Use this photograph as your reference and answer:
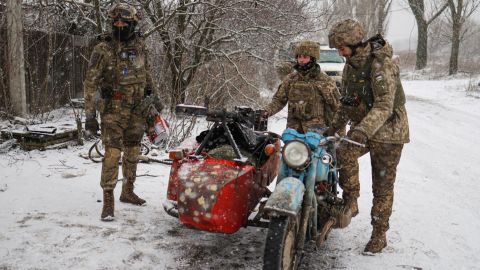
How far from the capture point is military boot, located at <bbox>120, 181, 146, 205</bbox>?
15.8 feet

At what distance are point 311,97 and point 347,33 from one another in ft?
4.15

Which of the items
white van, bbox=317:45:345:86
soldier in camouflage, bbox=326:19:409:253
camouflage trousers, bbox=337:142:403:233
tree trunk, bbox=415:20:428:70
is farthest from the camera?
tree trunk, bbox=415:20:428:70

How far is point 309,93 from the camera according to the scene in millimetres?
4766

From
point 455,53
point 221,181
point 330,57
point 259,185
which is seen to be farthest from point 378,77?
point 455,53

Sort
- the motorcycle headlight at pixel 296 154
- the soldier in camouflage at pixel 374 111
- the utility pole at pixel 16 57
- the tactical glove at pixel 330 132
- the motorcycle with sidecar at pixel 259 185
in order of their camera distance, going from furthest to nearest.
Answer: the utility pole at pixel 16 57, the tactical glove at pixel 330 132, the soldier in camouflage at pixel 374 111, the motorcycle headlight at pixel 296 154, the motorcycle with sidecar at pixel 259 185

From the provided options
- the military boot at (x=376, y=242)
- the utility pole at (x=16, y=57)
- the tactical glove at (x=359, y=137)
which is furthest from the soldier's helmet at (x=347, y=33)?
the utility pole at (x=16, y=57)

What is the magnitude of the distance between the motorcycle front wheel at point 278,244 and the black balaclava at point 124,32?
2473 millimetres

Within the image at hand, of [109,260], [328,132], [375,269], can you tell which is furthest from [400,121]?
[109,260]

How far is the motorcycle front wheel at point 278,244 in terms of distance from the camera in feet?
9.16

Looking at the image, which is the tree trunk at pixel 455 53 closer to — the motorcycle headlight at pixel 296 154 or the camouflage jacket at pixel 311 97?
the camouflage jacket at pixel 311 97

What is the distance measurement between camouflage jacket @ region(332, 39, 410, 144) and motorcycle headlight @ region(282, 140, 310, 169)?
0.50 m

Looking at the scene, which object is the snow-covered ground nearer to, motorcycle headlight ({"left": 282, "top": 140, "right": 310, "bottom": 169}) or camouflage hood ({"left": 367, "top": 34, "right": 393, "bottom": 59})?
motorcycle headlight ({"left": 282, "top": 140, "right": 310, "bottom": 169})

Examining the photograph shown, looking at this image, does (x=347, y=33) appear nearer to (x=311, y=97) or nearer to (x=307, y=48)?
(x=307, y=48)

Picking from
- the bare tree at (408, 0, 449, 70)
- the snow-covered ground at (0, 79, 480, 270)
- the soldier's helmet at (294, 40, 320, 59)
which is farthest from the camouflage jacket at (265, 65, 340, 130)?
the bare tree at (408, 0, 449, 70)
